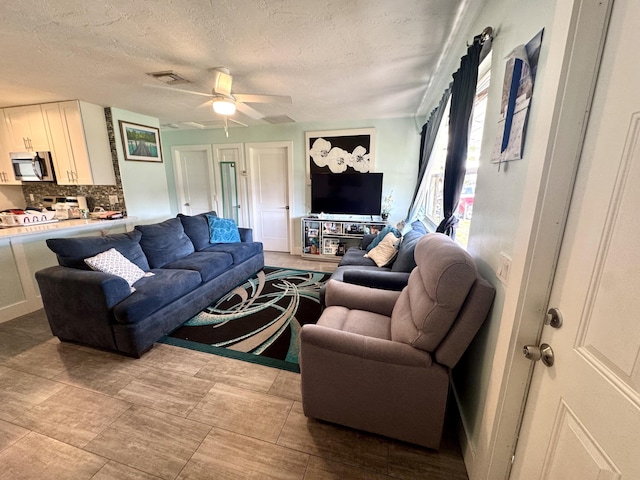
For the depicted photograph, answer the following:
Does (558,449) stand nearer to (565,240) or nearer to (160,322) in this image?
(565,240)

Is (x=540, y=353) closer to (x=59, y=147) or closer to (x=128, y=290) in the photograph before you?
(x=128, y=290)

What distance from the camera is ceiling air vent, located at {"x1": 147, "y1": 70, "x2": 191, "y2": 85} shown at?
237 centimetres

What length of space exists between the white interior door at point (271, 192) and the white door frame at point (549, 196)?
4124mm

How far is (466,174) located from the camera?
1.95m

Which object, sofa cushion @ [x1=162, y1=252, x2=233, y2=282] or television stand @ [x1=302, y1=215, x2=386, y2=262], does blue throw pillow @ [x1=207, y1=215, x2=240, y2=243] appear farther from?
television stand @ [x1=302, y1=215, x2=386, y2=262]

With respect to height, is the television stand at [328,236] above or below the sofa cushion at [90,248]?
below

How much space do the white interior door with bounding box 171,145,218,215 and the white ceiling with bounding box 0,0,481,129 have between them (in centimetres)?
196

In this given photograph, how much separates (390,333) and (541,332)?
2.69 ft

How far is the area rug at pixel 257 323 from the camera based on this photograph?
2.12 metres

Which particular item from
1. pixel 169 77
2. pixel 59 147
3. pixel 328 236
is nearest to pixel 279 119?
pixel 169 77

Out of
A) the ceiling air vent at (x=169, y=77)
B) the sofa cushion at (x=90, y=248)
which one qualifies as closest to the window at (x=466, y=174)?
the ceiling air vent at (x=169, y=77)

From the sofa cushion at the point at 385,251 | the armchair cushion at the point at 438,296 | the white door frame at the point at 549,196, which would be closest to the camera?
the white door frame at the point at 549,196

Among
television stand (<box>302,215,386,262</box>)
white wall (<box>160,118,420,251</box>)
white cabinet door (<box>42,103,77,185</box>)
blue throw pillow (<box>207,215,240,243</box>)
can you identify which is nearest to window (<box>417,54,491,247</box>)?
white wall (<box>160,118,420,251</box>)

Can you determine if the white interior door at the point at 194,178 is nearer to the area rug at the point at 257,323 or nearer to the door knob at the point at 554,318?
the area rug at the point at 257,323
